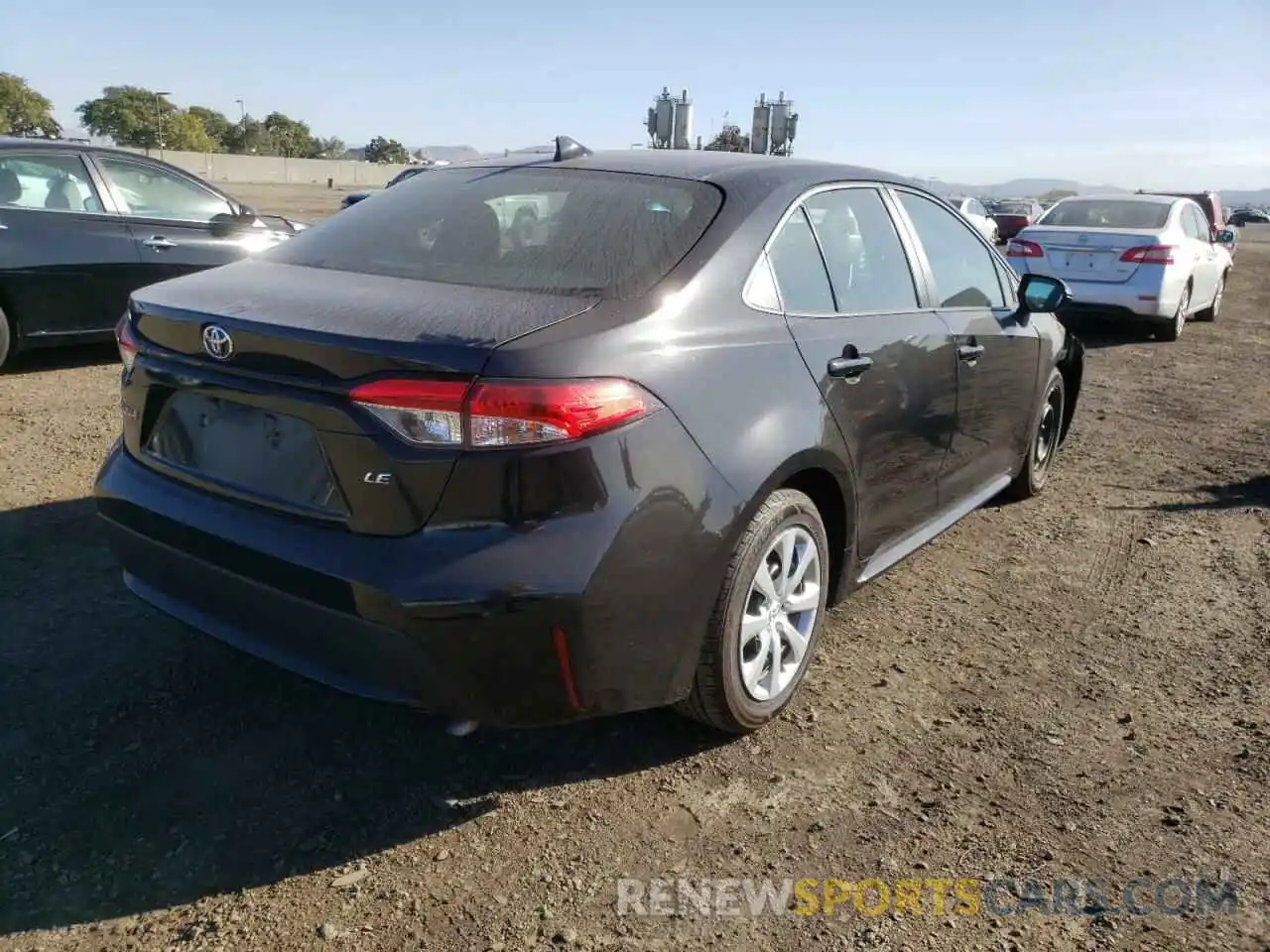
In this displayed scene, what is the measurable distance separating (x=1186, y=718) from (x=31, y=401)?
20.6 ft

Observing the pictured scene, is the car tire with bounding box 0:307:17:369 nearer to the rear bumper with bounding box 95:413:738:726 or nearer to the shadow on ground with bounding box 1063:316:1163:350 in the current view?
the rear bumper with bounding box 95:413:738:726

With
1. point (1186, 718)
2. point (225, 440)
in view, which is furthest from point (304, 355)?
point (1186, 718)

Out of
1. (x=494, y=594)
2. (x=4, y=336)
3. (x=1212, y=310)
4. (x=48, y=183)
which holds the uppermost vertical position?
(x=48, y=183)

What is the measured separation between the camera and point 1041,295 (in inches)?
178

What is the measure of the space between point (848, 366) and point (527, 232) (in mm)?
1030

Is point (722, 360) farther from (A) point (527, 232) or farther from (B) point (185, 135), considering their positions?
(B) point (185, 135)

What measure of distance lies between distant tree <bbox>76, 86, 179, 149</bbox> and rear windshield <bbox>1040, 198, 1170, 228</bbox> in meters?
91.3

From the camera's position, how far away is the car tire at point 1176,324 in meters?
10.9

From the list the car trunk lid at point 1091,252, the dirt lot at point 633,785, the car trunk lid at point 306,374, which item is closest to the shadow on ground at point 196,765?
the dirt lot at point 633,785

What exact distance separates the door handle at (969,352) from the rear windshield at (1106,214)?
8130 millimetres

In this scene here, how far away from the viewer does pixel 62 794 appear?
2.59 metres

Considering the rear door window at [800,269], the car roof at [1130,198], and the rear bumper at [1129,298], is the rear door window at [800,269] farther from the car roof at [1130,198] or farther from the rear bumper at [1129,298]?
the car roof at [1130,198]

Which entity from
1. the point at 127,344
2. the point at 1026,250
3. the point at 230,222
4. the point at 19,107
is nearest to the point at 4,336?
the point at 230,222

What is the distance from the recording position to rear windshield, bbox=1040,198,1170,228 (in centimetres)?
1102
